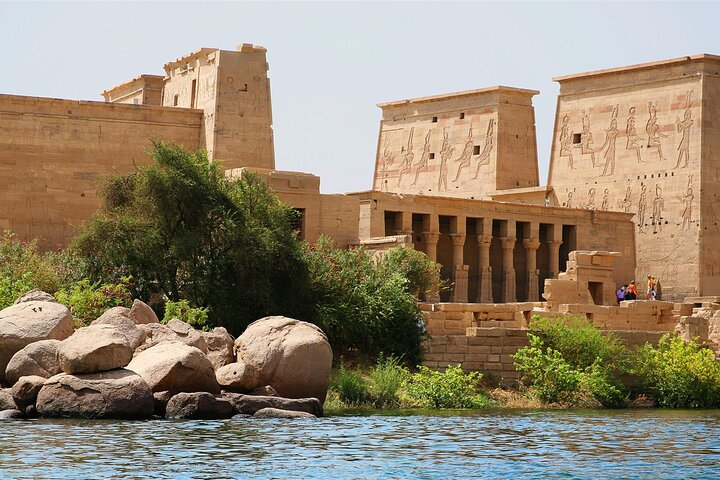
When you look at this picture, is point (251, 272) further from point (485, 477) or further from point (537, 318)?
point (485, 477)

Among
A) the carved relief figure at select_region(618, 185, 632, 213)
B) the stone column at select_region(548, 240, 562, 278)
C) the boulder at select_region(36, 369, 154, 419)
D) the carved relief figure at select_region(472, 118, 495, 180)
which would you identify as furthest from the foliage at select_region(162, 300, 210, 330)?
the carved relief figure at select_region(472, 118, 495, 180)

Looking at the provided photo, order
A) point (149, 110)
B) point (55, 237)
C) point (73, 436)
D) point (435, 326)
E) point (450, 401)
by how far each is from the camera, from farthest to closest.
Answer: point (149, 110) → point (55, 237) → point (435, 326) → point (450, 401) → point (73, 436)

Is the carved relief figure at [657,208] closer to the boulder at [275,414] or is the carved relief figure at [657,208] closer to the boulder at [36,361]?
the boulder at [275,414]

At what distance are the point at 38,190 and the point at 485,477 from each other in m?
25.4

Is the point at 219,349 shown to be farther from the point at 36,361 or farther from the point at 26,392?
the point at 26,392

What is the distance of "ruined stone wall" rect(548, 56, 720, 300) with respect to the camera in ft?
154

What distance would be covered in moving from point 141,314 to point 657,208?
88.2ft

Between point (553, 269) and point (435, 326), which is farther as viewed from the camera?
point (553, 269)

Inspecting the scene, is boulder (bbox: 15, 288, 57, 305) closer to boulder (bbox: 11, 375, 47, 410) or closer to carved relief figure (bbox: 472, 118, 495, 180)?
boulder (bbox: 11, 375, 47, 410)

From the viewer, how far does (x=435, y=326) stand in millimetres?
30562

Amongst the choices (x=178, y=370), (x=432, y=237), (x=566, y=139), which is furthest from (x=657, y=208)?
(x=178, y=370)

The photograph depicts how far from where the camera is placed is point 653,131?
159ft

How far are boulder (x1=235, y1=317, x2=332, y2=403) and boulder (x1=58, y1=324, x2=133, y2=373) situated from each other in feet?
7.21

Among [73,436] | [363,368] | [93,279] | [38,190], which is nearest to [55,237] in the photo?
[38,190]
